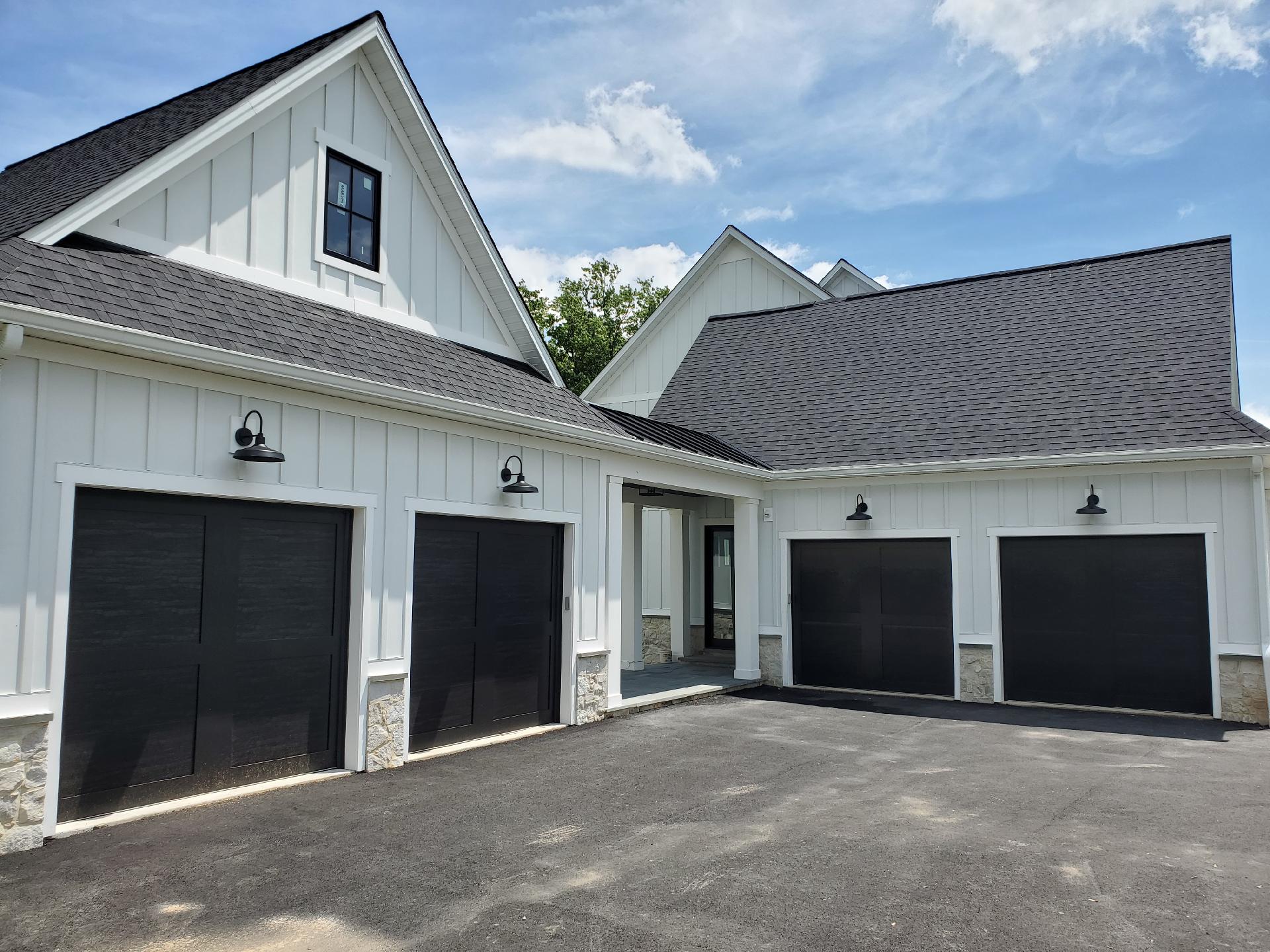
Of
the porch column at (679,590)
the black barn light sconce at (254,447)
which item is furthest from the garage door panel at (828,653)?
the black barn light sconce at (254,447)

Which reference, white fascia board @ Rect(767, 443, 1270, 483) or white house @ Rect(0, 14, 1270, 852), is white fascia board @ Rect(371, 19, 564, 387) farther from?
white fascia board @ Rect(767, 443, 1270, 483)

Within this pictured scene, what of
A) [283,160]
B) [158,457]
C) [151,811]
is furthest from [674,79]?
[151,811]

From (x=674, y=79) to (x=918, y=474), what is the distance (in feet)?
23.4

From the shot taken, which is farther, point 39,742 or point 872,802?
point 872,802

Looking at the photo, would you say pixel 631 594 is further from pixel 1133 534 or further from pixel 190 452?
pixel 190 452

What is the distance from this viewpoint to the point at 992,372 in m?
12.8

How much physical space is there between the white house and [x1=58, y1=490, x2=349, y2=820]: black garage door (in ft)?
0.07

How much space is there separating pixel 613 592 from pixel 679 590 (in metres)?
6.00

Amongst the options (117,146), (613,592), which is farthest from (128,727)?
(117,146)

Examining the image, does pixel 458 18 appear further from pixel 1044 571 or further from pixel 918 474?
pixel 1044 571

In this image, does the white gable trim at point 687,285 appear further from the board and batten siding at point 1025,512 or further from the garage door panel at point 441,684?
the garage door panel at point 441,684

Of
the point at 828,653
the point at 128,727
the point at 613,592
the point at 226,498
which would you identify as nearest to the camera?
the point at 128,727

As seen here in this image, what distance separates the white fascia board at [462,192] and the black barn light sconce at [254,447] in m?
4.27

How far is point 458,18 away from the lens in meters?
10.3
